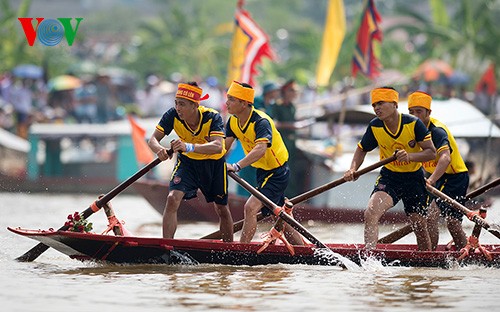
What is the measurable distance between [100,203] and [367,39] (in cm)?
859

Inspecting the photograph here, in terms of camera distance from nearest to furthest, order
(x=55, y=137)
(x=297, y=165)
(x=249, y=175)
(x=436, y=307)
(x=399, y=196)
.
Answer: (x=436, y=307) < (x=399, y=196) < (x=249, y=175) < (x=297, y=165) < (x=55, y=137)

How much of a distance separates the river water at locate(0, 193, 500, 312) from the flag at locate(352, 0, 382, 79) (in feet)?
25.0

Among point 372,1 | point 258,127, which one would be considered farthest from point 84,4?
point 258,127

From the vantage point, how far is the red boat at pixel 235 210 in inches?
779

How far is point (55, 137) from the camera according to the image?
1024 inches

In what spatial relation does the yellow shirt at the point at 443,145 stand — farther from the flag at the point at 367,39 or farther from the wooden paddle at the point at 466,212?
the flag at the point at 367,39

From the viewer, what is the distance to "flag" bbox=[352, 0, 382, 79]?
69.4 feet

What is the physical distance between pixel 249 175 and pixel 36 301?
8414 mm

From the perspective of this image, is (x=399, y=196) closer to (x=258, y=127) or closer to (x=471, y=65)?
(x=258, y=127)

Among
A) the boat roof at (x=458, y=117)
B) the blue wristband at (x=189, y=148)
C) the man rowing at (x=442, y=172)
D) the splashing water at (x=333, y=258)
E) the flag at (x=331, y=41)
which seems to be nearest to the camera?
the blue wristband at (x=189, y=148)

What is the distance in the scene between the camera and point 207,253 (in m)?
13.2

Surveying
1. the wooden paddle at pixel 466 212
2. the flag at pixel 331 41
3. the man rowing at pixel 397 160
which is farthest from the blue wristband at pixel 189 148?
the flag at pixel 331 41

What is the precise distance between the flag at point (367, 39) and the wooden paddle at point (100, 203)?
8.41 meters

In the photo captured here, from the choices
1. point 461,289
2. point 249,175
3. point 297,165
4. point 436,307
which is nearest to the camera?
point 436,307
